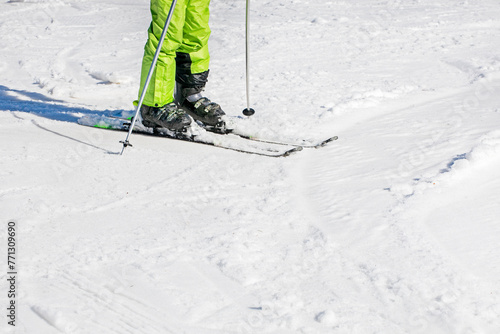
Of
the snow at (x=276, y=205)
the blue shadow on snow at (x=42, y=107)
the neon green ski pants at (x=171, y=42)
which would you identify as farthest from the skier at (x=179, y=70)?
the blue shadow on snow at (x=42, y=107)

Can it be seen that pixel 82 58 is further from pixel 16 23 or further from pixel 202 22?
pixel 202 22

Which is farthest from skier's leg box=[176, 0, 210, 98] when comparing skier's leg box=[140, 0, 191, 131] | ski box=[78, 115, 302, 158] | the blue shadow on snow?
the blue shadow on snow

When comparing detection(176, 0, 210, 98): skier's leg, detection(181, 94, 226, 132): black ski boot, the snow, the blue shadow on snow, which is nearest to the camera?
the snow

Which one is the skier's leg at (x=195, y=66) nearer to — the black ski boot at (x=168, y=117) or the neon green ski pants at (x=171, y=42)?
the neon green ski pants at (x=171, y=42)

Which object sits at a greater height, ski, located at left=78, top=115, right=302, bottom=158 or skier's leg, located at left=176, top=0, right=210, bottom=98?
skier's leg, located at left=176, top=0, right=210, bottom=98

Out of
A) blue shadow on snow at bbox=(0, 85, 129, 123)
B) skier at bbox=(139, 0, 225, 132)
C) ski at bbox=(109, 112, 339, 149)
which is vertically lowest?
blue shadow on snow at bbox=(0, 85, 129, 123)

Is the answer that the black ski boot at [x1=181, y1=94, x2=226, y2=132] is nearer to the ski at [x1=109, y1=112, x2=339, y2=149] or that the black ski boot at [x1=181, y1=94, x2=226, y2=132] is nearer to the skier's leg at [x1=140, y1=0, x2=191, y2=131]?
the ski at [x1=109, y1=112, x2=339, y2=149]

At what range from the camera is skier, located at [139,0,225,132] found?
4.02 meters

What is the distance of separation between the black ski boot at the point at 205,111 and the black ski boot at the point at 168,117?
0.78 ft

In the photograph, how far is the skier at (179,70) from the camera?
402 centimetres

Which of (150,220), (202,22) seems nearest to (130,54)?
(202,22)

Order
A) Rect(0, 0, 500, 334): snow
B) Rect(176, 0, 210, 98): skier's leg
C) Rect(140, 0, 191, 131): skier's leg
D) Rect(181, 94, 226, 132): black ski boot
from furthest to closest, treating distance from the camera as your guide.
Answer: Rect(181, 94, 226, 132): black ski boot < Rect(176, 0, 210, 98): skier's leg < Rect(140, 0, 191, 131): skier's leg < Rect(0, 0, 500, 334): snow

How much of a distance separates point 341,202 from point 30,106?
3237 mm

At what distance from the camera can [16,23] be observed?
9.10 metres
